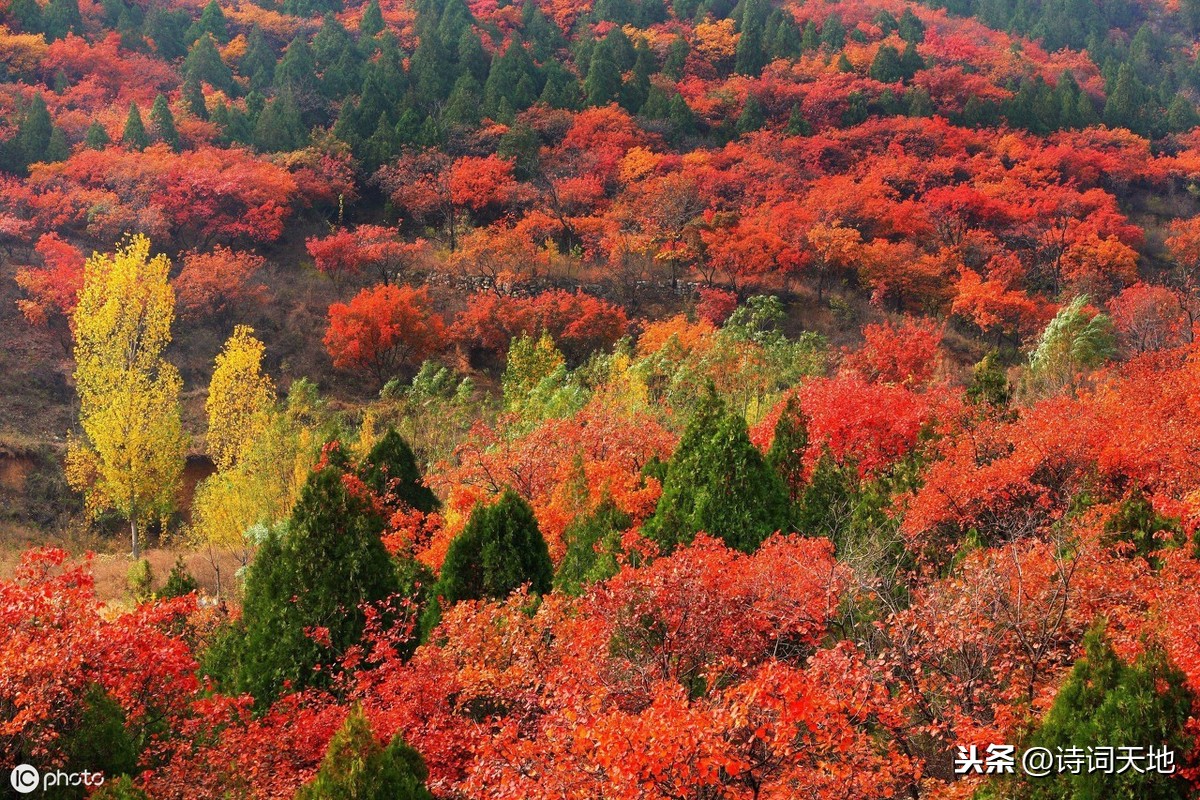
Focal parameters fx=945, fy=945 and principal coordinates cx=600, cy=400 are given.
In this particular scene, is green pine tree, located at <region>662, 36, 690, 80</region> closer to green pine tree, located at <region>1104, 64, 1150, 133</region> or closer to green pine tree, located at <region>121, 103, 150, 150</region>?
green pine tree, located at <region>1104, 64, 1150, 133</region>

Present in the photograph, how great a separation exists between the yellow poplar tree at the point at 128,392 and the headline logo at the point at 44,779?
2337cm

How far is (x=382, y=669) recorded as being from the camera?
13.9m

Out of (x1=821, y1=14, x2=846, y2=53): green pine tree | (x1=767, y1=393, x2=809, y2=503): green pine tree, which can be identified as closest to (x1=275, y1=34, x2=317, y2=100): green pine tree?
(x1=821, y1=14, x2=846, y2=53): green pine tree

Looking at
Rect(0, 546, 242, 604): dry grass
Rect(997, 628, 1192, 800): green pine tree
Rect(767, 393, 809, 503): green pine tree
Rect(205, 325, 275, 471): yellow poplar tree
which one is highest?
Rect(997, 628, 1192, 800): green pine tree

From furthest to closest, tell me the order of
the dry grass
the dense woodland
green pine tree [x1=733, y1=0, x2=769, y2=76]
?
green pine tree [x1=733, y1=0, x2=769, y2=76] → the dry grass → the dense woodland

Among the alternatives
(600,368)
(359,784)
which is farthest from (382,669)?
(600,368)

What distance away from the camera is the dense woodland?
35.0 feet

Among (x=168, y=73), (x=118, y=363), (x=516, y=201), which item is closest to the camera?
(x=118, y=363)

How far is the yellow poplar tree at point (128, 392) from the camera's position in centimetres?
3241

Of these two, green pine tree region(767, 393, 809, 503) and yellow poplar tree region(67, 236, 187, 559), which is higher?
green pine tree region(767, 393, 809, 503)

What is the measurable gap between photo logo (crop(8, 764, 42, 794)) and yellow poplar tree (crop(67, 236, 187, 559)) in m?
23.7

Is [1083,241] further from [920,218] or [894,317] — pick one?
[894,317]

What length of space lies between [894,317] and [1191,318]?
13.5 metres

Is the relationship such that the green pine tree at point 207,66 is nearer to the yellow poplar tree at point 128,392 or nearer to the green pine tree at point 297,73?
the green pine tree at point 297,73
